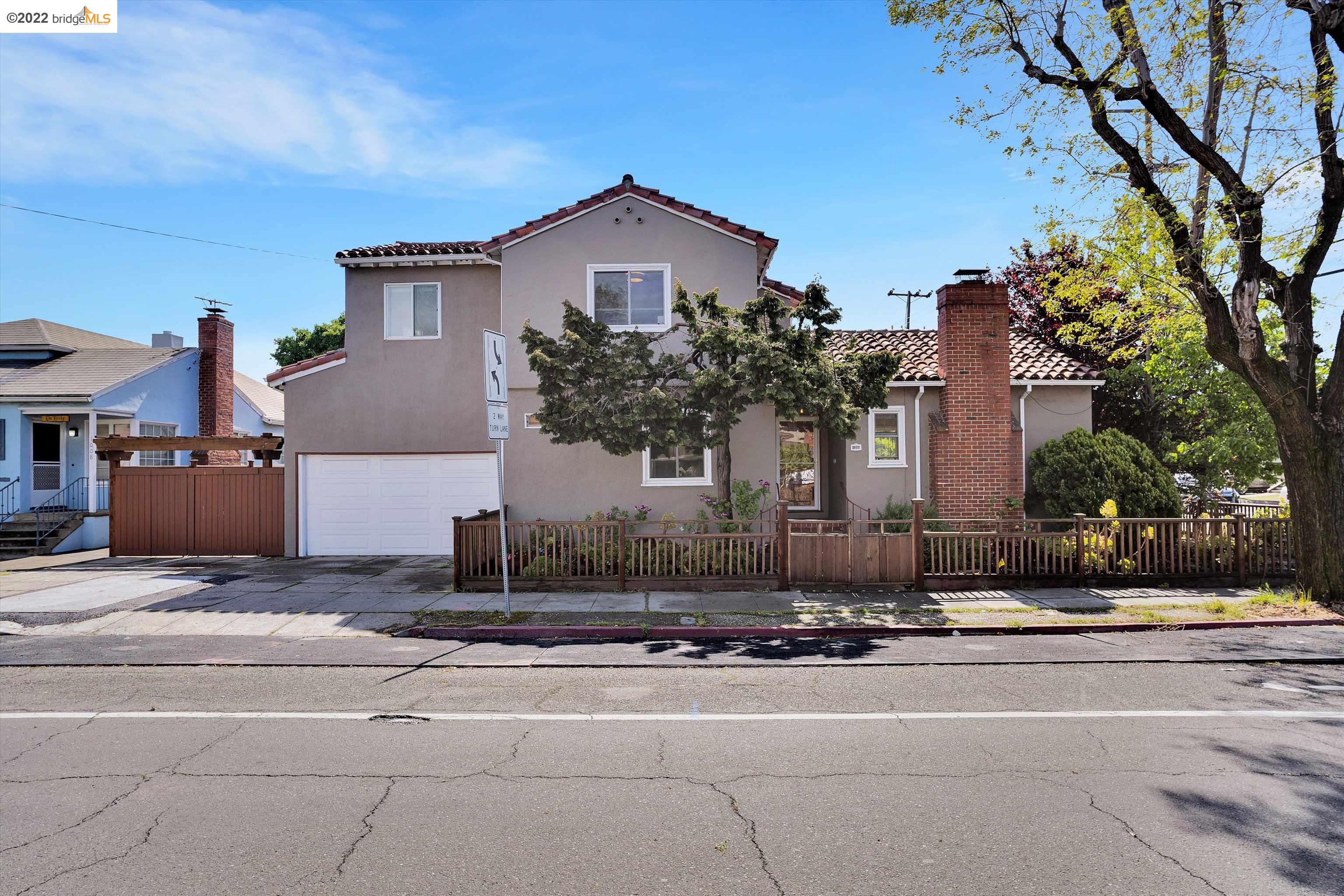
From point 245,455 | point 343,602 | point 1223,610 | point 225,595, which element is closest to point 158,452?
point 245,455

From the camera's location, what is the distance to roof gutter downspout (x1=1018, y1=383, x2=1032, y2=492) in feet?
50.5

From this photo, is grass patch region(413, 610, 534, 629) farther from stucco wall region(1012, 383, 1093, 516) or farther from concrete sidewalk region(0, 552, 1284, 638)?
stucco wall region(1012, 383, 1093, 516)

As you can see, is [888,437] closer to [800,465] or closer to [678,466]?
[800,465]

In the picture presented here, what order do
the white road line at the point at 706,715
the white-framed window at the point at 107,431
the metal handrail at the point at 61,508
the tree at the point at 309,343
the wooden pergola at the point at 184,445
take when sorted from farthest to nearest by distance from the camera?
1. the tree at the point at 309,343
2. the white-framed window at the point at 107,431
3. the metal handrail at the point at 61,508
4. the wooden pergola at the point at 184,445
5. the white road line at the point at 706,715

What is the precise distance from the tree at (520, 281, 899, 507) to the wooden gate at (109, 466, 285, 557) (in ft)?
25.7

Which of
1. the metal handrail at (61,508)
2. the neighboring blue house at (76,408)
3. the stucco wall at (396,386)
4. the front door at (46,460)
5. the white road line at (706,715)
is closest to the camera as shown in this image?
the white road line at (706,715)

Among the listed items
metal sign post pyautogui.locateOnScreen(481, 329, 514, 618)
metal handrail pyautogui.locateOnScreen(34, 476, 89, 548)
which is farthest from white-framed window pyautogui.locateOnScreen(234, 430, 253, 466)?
metal sign post pyautogui.locateOnScreen(481, 329, 514, 618)

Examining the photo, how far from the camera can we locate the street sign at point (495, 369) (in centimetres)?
1005

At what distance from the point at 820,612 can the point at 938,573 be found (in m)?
2.66

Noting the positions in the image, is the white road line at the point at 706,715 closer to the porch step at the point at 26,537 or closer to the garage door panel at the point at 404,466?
the garage door panel at the point at 404,466

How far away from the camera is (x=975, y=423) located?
14852mm

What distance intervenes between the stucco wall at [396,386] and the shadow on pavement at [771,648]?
8.64 meters

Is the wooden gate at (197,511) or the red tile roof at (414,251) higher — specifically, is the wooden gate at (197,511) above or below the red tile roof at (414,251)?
below

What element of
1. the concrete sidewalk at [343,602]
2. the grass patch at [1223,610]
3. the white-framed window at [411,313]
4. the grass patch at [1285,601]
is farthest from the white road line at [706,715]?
the white-framed window at [411,313]
